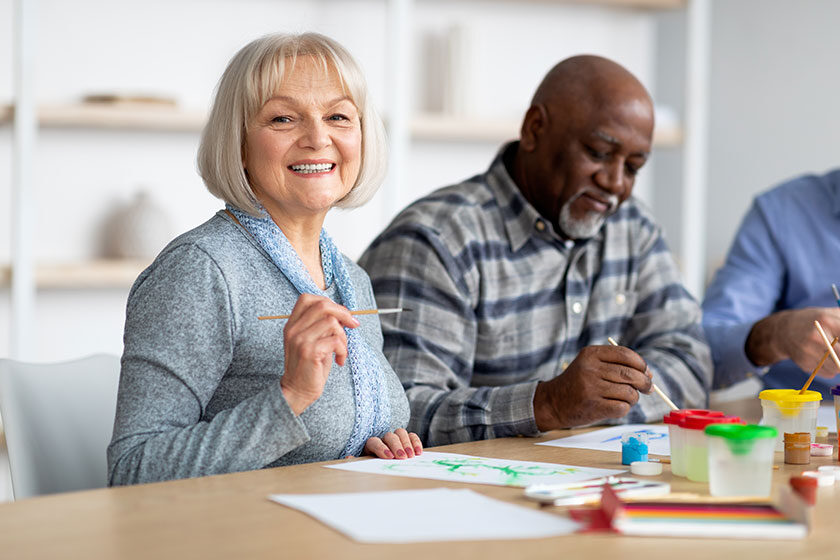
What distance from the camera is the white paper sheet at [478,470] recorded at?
130cm

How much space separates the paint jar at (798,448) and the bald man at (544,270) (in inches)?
18.5

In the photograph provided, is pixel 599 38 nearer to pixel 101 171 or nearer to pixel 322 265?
pixel 101 171

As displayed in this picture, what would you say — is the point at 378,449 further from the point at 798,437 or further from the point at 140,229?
the point at 140,229

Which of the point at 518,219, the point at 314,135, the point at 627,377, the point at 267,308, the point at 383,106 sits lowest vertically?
the point at 627,377

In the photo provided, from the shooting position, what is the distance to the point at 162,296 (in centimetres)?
139

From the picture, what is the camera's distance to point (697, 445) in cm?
129

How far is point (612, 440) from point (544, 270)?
56 centimetres

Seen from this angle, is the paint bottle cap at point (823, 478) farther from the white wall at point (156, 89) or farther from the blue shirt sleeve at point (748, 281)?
the white wall at point (156, 89)

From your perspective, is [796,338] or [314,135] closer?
[314,135]

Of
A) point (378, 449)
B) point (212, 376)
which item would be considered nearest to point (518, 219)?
point (378, 449)

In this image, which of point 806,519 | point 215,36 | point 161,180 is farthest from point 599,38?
point 806,519

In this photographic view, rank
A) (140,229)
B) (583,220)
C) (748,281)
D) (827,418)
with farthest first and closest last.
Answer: (140,229) → (748,281) → (583,220) → (827,418)

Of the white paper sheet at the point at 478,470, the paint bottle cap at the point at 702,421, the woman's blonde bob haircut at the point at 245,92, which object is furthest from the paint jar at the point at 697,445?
the woman's blonde bob haircut at the point at 245,92

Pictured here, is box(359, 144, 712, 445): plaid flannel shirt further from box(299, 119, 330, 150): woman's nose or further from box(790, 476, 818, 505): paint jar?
box(790, 476, 818, 505): paint jar
